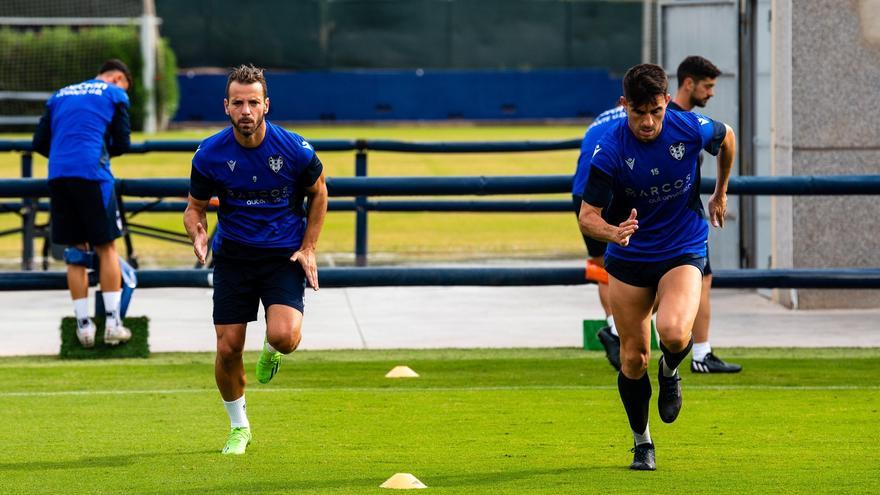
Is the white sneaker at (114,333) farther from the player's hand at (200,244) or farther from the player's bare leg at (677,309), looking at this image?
the player's bare leg at (677,309)

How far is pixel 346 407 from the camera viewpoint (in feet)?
27.6

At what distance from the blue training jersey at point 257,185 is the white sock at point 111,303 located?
3086 millimetres

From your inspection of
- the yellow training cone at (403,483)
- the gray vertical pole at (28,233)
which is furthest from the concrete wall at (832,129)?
the gray vertical pole at (28,233)

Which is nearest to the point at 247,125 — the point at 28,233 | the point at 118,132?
the point at 118,132

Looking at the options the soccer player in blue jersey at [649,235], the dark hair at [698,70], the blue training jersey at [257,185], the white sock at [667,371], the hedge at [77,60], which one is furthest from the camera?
the hedge at [77,60]

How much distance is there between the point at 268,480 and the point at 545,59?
50.2m

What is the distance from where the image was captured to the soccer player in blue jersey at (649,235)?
254 inches

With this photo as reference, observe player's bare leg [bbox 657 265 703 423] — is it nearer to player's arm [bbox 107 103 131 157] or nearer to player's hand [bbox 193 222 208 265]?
player's hand [bbox 193 222 208 265]

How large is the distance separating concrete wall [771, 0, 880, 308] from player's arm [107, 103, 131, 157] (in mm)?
5011

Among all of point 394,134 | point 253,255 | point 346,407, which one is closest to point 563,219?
point 346,407

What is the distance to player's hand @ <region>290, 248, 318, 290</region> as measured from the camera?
691cm

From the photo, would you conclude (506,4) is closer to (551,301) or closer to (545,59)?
(545,59)

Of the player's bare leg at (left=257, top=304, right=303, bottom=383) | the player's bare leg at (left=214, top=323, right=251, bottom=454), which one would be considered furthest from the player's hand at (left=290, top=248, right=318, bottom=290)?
the player's bare leg at (left=214, top=323, right=251, bottom=454)

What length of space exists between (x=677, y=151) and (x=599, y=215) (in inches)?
18.2
